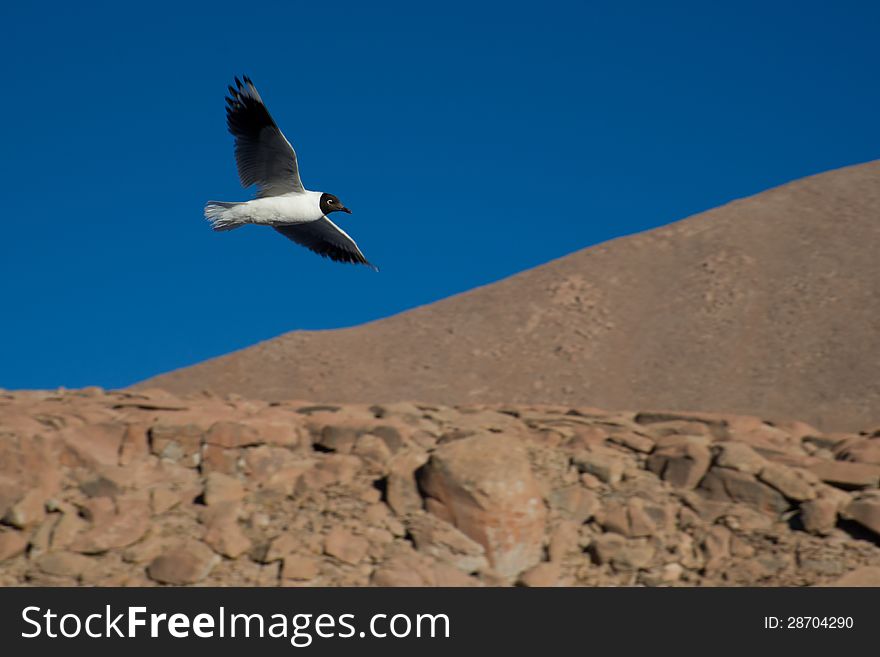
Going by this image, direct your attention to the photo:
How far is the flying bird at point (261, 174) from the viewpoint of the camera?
13.2m

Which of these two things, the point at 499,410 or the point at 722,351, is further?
the point at 722,351

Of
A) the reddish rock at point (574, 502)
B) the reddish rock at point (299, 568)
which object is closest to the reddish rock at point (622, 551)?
the reddish rock at point (574, 502)

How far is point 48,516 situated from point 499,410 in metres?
6.00

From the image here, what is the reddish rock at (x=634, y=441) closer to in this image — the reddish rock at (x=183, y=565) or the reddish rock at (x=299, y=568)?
the reddish rock at (x=299, y=568)

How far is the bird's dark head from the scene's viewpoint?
1435 centimetres

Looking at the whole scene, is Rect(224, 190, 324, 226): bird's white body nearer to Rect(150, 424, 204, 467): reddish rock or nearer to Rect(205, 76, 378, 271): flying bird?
Rect(205, 76, 378, 271): flying bird

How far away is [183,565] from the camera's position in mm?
11008

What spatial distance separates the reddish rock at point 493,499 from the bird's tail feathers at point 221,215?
387cm

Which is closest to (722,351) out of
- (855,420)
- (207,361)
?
(855,420)

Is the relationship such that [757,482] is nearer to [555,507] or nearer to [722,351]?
[555,507]

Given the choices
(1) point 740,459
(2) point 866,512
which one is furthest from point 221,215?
(2) point 866,512

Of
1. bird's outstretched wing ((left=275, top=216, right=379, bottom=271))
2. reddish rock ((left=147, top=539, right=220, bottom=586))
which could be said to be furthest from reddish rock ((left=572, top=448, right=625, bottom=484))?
reddish rock ((left=147, top=539, right=220, bottom=586))

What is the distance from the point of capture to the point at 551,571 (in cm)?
1150

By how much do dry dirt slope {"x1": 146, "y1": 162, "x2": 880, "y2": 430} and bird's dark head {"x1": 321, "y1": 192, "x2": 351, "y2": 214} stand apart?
45.9 feet
